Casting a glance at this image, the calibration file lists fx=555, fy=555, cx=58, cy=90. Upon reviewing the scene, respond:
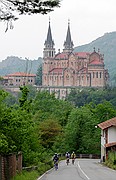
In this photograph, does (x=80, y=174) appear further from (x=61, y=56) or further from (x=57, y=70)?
(x=61, y=56)

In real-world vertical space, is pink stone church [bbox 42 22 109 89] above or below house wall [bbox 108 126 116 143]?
above

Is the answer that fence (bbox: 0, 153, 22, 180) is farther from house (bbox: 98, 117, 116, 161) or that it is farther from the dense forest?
house (bbox: 98, 117, 116, 161)

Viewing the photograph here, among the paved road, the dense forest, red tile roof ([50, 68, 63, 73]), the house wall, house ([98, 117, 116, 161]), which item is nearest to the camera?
the dense forest

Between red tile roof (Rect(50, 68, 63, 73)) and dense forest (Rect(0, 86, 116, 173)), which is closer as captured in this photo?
dense forest (Rect(0, 86, 116, 173))

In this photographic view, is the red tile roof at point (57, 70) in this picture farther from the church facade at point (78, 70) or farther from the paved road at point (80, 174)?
the paved road at point (80, 174)

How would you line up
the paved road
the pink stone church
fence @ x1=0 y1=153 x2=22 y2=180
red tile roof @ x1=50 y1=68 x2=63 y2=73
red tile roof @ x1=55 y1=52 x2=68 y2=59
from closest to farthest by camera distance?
fence @ x1=0 y1=153 x2=22 y2=180 < the paved road < the pink stone church < red tile roof @ x1=50 y1=68 x2=63 y2=73 < red tile roof @ x1=55 y1=52 x2=68 y2=59

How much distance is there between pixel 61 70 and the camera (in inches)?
7510

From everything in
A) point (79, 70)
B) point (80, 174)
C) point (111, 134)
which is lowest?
point (80, 174)

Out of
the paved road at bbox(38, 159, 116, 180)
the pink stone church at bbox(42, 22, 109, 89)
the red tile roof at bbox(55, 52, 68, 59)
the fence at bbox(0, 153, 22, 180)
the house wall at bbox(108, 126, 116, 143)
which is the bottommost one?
the paved road at bbox(38, 159, 116, 180)

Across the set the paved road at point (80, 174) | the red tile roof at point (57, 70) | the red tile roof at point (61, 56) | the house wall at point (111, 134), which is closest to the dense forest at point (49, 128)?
the paved road at point (80, 174)

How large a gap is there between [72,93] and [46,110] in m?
82.3

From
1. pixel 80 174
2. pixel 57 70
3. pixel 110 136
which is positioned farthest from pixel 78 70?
pixel 80 174

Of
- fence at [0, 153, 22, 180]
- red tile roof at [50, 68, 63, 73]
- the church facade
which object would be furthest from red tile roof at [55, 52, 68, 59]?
fence at [0, 153, 22, 180]

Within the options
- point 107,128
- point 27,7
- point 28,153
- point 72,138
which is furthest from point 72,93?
point 27,7
